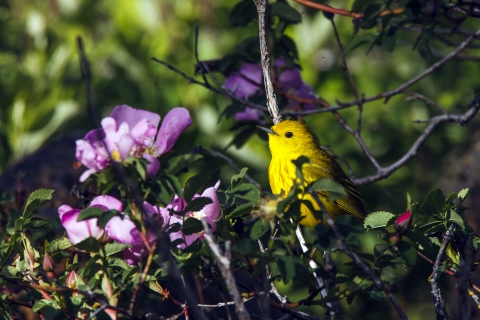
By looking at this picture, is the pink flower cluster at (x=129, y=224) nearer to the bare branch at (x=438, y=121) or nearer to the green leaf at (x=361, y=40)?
the bare branch at (x=438, y=121)

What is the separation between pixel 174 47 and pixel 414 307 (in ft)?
11.4

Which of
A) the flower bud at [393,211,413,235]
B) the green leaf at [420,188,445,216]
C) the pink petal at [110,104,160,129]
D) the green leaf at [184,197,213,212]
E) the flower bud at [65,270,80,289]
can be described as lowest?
the flower bud at [65,270,80,289]

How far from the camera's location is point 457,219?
7.55 ft

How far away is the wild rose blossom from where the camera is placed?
77.5 inches

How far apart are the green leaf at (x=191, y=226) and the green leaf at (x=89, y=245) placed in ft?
1.01

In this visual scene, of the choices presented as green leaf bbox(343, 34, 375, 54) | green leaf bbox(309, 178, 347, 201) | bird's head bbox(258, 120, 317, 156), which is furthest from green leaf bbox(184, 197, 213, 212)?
bird's head bbox(258, 120, 317, 156)

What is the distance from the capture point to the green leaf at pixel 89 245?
2133mm

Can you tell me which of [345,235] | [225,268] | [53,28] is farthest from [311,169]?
[53,28]

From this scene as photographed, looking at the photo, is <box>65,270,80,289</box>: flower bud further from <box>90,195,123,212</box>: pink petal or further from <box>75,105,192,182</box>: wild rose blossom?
<box>75,105,192,182</box>: wild rose blossom

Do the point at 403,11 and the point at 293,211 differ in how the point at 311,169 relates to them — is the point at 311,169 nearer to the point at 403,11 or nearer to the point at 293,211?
the point at 403,11

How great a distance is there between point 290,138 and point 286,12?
3.03 feet

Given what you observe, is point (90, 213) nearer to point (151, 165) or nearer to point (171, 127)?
point (151, 165)

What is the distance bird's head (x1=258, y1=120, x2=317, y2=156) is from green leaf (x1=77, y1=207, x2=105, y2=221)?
1.96m

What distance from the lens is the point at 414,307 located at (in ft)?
17.3
